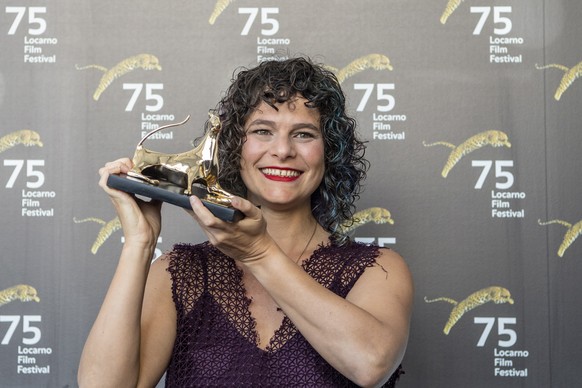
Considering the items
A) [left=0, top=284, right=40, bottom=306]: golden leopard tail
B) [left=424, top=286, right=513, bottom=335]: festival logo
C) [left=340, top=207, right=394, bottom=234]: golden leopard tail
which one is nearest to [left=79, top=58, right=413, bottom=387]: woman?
[left=340, top=207, right=394, bottom=234]: golden leopard tail

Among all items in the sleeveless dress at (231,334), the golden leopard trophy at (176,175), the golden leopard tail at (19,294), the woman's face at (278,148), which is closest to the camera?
the golden leopard trophy at (176,175)

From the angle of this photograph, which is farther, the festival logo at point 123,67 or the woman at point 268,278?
the festival logo at point 123,67

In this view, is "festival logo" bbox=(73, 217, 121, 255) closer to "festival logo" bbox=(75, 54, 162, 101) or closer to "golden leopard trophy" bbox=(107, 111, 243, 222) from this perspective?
"festival logo" bbox=(75, 54, 162, 101)

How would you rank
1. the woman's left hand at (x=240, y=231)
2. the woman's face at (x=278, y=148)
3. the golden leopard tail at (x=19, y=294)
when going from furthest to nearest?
the golden leopard tail at (x=19, y=294) < the woman's face at (x=278, y=148) < the woman's left hand at (x=240, y=231)

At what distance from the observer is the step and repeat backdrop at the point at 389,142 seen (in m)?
2.13

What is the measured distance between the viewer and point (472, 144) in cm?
217

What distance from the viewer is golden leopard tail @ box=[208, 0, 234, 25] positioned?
7.20ft

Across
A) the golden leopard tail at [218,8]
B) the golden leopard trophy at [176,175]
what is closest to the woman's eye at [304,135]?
the golden leopard trophy at [176,175]

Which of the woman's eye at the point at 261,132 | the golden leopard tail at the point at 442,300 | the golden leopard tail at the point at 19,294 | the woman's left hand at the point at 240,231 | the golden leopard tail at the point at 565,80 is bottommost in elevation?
the golden leopard tail at the point at 442,300

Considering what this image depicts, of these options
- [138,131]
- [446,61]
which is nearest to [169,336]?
[138,131]

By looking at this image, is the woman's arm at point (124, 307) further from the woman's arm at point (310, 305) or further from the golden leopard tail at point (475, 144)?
the golden leopard tail at point (475, 144)

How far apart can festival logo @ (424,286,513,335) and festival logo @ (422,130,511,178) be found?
13.8 inches

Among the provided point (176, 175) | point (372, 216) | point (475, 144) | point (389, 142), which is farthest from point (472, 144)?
point (176, 175)

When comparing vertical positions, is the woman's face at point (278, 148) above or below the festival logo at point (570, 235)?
above
